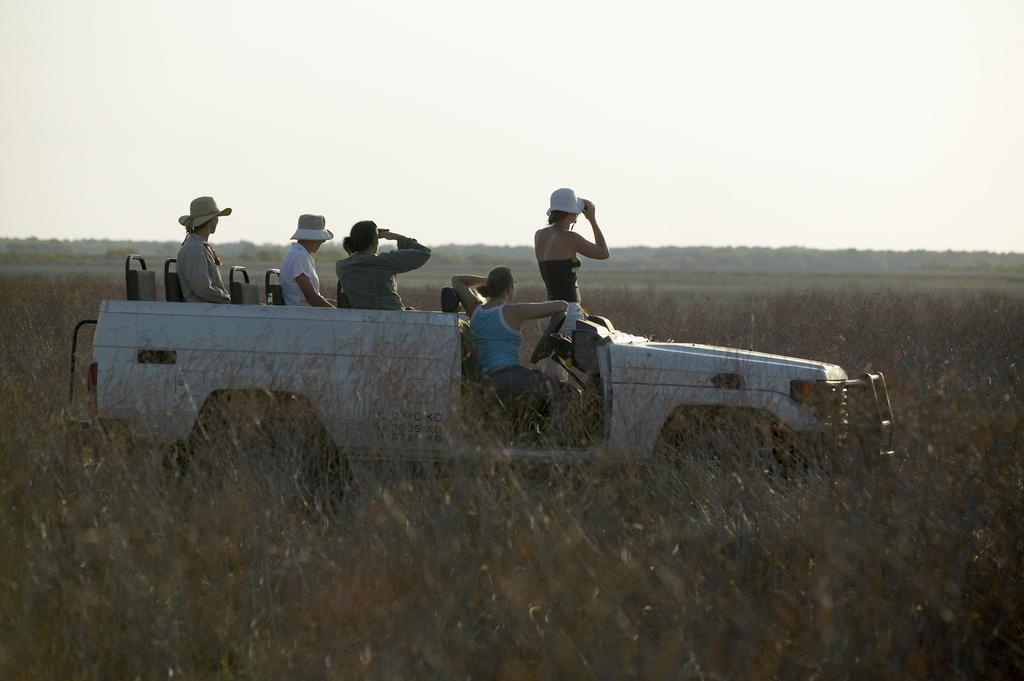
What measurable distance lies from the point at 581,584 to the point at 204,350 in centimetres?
296

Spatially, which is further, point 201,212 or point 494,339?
point 201,212

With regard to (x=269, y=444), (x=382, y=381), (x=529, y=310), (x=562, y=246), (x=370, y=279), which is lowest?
(x=269, y=444)

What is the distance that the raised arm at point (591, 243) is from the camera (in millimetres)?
8734

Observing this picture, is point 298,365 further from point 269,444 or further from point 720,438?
point 720,438

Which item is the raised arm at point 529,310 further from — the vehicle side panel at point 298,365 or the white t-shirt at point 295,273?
the white t-shirt at point 295,273

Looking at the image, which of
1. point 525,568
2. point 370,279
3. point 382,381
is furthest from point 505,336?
point 525,568

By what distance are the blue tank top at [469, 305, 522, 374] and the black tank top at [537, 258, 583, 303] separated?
1.55 m

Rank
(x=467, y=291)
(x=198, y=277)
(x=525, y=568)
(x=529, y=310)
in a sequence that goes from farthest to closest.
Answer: (x=198, y=277)
(x=467, y=291)
(x=529, y=310)
(x=525, y=568)

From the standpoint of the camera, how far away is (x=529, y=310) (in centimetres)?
707

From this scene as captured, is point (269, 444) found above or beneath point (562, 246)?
beneath

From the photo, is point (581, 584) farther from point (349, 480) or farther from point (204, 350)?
point (204, 350)

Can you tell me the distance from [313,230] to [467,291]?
64.1 inches

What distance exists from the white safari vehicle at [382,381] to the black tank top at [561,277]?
1.90m

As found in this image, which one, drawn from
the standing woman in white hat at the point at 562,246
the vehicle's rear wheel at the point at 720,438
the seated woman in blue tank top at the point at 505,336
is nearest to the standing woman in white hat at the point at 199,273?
the seated woman in blue tank top at the point at 505,336
